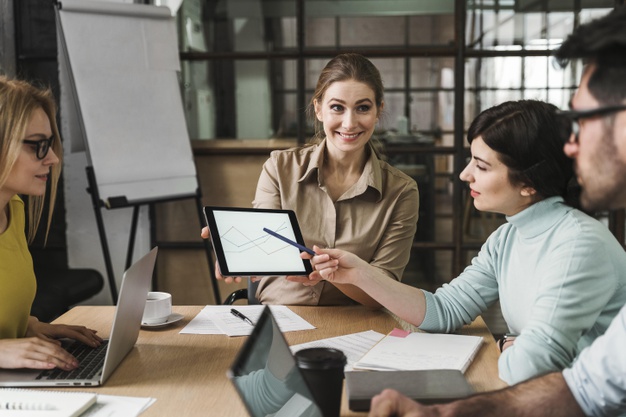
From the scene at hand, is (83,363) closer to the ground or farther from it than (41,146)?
closer to the ground

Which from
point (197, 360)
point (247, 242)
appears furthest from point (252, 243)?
point (197, 360)

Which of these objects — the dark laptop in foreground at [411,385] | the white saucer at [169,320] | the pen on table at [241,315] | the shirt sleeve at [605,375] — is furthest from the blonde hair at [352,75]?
the shirt sleeve at [605,375]

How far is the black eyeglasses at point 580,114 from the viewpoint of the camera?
3.65 ft

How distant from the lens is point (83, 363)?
1.50m

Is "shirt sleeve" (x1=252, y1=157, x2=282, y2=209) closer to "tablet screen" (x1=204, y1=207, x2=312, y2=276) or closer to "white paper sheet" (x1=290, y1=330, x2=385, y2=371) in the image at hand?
"tablet screen" (x1=204, y1=207, x2=312, y2=276)

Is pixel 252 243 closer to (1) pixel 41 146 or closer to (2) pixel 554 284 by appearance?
(1) pixel 41 146

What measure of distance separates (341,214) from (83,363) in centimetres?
106

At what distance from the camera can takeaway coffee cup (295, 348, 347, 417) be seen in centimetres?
111

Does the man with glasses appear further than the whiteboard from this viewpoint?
No

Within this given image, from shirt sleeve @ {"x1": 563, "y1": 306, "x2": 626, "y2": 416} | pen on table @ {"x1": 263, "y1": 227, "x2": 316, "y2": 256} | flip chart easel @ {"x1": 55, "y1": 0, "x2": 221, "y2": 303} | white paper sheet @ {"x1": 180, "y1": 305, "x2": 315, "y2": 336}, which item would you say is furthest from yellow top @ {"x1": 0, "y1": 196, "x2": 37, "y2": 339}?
shirt sleeve @ {"x1": 563, "y1": 306, "x2": 626, "y2": 416}

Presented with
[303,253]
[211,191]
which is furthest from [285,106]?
[303,253]

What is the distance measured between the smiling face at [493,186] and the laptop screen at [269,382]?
79cm

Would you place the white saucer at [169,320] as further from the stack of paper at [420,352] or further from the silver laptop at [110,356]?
the stack of paper at [420,352]


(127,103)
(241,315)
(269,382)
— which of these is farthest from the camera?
(127,103)
